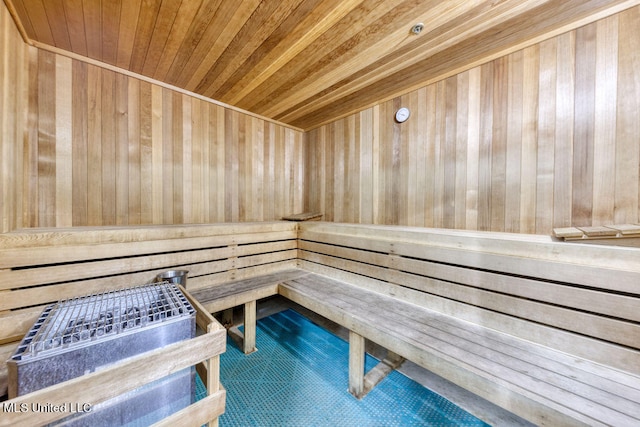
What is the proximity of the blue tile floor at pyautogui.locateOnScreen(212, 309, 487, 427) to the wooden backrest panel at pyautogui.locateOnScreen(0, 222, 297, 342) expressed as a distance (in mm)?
821

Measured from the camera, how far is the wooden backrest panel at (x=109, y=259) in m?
1.40

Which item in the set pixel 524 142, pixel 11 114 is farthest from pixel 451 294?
pixel 11 114

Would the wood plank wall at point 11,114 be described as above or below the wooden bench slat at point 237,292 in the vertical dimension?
above

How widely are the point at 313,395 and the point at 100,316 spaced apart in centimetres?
144

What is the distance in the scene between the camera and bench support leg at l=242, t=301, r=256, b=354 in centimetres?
218

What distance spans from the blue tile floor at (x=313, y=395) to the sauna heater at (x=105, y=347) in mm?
732

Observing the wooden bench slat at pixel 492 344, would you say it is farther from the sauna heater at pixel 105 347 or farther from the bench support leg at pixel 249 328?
the sauna heater at pixel 105 347

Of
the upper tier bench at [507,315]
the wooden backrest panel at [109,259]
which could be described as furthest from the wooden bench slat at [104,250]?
the upper tier bench at [507,315]

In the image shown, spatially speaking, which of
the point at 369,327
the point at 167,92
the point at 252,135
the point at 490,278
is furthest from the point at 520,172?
the point at 167,92

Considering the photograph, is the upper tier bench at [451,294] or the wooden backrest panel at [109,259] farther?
the wooden backrest panel at [109,259]

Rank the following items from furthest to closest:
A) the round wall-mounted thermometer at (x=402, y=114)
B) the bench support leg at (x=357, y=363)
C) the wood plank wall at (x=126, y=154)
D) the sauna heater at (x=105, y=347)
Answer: the round wall-mounted thermometer at (x=402, y=114) < the wood plank wall at (x=126, y=154) < the bench support leg at (x=357, y=363) < the sauna heater at (x=105, y=347)

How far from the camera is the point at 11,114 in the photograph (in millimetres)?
1549

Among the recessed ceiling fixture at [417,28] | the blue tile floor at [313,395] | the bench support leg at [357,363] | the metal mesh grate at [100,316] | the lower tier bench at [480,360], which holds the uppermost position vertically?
the recessed ceiling fixture at [417,28]

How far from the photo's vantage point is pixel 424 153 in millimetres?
2420
